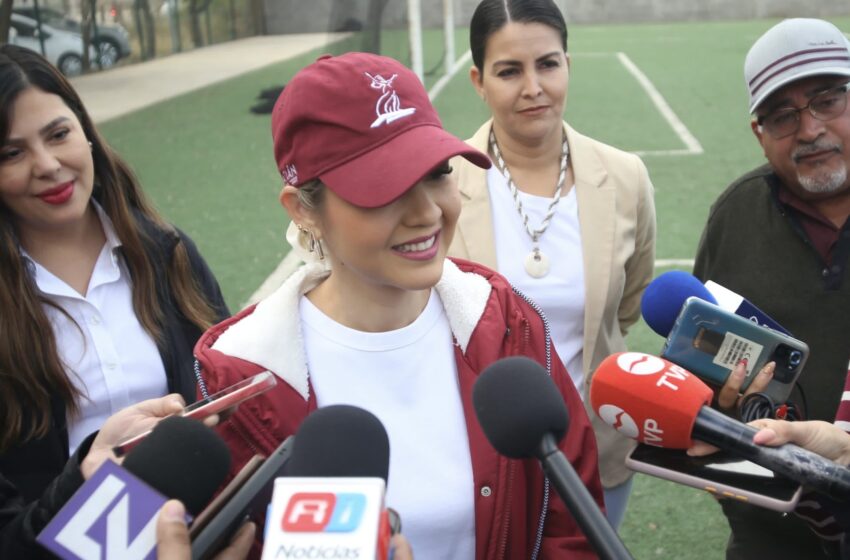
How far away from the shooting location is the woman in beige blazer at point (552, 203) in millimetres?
2975

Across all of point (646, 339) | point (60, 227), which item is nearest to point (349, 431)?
point (60, 227)

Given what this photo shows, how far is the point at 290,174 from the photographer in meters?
1.90

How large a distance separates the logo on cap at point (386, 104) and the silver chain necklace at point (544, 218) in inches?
47.3

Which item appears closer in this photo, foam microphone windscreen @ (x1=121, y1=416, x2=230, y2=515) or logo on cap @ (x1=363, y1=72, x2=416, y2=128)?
foam microphone windscreen @ (x1=121, y1=416, x2=230, y2=515)

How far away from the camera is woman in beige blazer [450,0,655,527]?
297cm

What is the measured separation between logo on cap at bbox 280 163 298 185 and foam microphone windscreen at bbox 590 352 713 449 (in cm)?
68

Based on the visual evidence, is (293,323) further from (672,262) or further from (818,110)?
(672,262)

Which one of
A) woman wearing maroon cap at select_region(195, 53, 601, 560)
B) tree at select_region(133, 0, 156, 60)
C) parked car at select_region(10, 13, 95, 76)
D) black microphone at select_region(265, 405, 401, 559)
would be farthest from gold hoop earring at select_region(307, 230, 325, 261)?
tree at select_region(133, 0, 156, 60)

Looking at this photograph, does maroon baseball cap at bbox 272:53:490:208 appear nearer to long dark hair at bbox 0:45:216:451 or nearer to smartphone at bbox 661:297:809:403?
smartphone at bbox 661:297:809:403

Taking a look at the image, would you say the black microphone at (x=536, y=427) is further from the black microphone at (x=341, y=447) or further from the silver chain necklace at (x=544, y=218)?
the silver chain necklace at (x=544, y=218)

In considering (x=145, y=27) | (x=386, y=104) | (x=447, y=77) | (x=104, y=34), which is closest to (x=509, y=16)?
(x=386, y=104)

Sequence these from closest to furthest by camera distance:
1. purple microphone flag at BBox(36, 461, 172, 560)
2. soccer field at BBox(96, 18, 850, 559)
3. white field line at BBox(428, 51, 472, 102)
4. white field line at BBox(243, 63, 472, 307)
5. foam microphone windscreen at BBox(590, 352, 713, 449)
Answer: purple microphone flag at BBox(36, 461, 172, 560) → foam microphone windscreen at BBox(590, 352, 713, 449) → soccer field at BBox(96, 18, 850, 559) → white field line at BBox(243, 63, 472, 307) → white field line at BBox(428, 51, 472, 102)

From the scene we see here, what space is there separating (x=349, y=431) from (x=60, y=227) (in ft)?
5.59

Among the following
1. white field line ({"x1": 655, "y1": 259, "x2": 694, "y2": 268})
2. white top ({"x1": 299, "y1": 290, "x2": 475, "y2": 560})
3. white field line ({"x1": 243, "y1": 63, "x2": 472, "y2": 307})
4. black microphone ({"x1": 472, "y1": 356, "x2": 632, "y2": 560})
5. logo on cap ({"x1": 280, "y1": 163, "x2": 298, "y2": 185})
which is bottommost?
white field line ({"x1": 243, "y1": 63, "x2": 472, "y2": 307})
